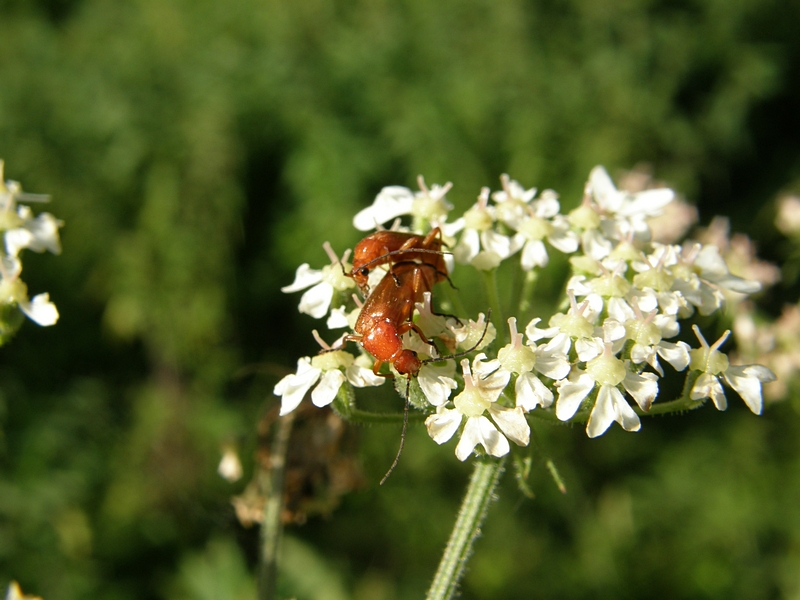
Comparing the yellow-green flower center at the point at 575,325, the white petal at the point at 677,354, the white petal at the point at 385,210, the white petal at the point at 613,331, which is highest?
the white petal at the point at 385,210

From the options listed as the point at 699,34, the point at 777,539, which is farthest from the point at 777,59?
the point at 777,539

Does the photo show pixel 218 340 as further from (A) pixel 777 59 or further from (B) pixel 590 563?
(A) pixel 777 59

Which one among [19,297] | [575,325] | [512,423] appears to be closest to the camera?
[512,423]

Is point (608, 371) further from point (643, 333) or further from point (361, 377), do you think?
point (361, 377)

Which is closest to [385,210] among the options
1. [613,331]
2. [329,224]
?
[613,331]

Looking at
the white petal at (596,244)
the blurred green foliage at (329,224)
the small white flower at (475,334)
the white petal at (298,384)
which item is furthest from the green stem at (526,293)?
the blurred green foliage at (329,224)

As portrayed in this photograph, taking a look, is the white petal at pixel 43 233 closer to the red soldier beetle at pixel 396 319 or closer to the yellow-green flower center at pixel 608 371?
the red soldier beetle at pixel 396 319
